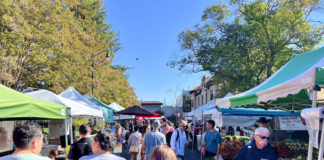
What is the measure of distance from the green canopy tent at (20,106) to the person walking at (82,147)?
3.00ft

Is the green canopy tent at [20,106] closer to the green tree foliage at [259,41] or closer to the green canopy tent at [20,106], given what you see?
the green canopy tent at [20,106]

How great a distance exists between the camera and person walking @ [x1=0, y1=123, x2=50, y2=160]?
2426 mm

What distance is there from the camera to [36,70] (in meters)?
12.7

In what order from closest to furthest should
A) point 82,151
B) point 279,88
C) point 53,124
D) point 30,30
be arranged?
point 279,88
point 82,151
point 30,30
point 53,124

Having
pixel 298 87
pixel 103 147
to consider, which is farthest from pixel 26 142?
pixel 298 87

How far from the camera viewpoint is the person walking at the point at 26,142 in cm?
243

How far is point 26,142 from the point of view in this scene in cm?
248

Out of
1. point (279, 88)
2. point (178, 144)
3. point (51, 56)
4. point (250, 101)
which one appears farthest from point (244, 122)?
point (51, 56)

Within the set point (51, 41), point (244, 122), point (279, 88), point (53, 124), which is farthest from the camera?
point (53, 124)

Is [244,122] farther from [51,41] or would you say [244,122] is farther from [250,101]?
Answer: [51,41]

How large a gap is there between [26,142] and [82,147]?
215 centimetres

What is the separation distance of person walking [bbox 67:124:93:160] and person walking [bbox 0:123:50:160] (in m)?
2.04

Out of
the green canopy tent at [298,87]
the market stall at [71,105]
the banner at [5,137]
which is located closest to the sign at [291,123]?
the green canopy tent at [298,87]

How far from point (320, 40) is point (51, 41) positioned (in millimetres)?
16716
